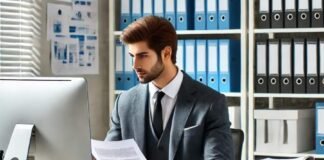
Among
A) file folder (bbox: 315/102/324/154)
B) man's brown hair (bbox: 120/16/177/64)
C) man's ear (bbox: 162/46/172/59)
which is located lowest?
file folder (bbox: 315/102/324/154)

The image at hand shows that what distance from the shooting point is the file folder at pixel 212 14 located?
12.9 feet

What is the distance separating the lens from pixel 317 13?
3715mm

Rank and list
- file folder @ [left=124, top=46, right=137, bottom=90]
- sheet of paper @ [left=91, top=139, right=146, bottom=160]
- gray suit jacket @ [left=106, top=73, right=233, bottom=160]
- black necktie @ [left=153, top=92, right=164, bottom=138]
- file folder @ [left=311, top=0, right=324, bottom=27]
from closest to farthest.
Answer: sheet of paper @ [left=91, top=139, right=146, bottom=160], gray suit jacket @ [left=106, top=73, right=233, bottom=160], black necktie @ [left=153, top=92, right=164, bottom=138], file folder @ [left=311, top=0, right=324, bottom=27], file folder @ [left=124, top=46, right=137, bottom=90]

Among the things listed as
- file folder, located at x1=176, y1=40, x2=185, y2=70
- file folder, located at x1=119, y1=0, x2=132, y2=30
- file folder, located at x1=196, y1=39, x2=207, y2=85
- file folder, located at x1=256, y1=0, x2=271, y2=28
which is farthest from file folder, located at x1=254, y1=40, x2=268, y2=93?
file folder, located at x1=119, y1=0, x2=132, y2=30

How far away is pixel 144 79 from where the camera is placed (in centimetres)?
263

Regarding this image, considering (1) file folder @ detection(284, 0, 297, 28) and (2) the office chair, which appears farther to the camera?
(1) file folder @ detection(284, 0, 297, 28)

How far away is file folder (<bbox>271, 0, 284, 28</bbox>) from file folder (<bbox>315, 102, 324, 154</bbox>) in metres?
0.52

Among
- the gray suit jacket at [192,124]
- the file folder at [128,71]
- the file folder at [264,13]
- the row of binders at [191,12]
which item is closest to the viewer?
the gray suit jacket at [192,124]

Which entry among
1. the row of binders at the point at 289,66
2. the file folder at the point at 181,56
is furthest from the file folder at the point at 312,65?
the file folder at the point at 181,56

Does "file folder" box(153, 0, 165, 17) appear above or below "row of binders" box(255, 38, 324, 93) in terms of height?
above

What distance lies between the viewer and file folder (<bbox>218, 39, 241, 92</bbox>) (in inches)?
152

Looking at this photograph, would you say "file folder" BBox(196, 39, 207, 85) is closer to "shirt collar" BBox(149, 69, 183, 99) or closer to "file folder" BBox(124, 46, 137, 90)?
"file folder" BBox(124, 46, 137, 90)

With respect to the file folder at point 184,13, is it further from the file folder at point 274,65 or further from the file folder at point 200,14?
the file folder at point 274,65

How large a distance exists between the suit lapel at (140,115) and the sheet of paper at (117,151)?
0.28 meters
